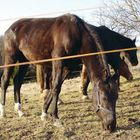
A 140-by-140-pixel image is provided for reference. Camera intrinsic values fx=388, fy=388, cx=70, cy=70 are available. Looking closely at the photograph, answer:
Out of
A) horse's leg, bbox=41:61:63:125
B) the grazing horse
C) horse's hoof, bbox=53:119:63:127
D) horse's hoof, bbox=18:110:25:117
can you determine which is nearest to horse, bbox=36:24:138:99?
the grazing horse

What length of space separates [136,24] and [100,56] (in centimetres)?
1203

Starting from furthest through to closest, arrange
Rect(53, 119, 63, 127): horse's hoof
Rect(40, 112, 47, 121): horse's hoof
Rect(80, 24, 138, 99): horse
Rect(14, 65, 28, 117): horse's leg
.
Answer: Rect(80, 24, 138, 99): horse, Rect(14, 65, 28, 117): horse's leg, Rect(40, 112, 47, 121): horse's hoof, Rect(53, 119, 63, 127): horse's hoof

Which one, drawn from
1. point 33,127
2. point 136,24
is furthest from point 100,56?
point 136,24

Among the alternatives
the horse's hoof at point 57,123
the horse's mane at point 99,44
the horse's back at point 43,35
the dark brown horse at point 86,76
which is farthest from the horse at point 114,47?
the horse's hoof at point 57,123

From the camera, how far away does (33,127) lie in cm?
723

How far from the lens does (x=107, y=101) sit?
6707 mm

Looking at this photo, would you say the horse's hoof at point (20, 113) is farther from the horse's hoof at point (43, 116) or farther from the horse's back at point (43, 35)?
the horse's back at point (43, 35)

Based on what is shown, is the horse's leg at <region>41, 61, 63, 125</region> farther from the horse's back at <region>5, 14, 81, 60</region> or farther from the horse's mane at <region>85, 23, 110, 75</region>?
the horse's mane at <region>85, 23, 110, 75</region>

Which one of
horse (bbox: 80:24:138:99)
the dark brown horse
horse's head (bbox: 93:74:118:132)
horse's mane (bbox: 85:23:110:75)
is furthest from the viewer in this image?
the dark brown horse

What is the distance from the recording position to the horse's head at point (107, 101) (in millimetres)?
6641

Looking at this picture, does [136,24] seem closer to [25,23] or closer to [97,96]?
[25,23]

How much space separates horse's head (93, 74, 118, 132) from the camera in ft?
21.8

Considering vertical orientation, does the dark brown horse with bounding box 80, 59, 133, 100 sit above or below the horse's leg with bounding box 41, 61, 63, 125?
below

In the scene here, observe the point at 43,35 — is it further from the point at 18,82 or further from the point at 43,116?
the point at 43,116
